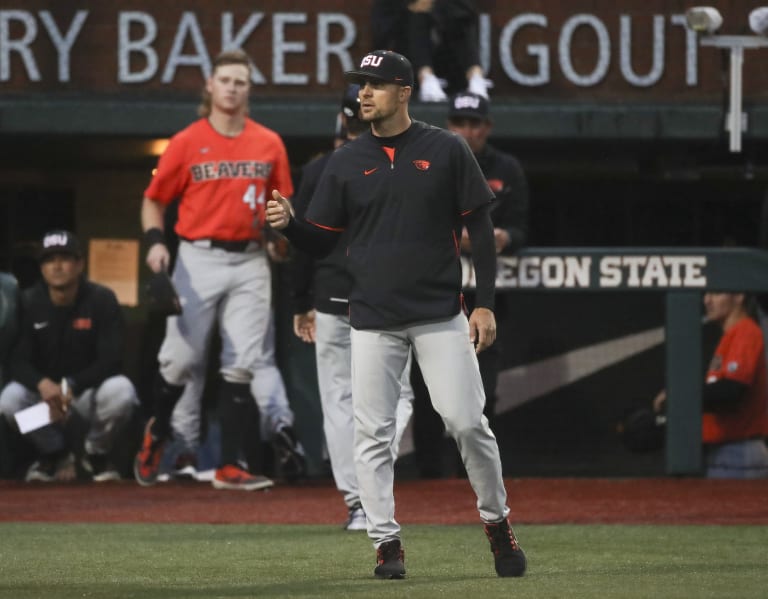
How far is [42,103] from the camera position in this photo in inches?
414

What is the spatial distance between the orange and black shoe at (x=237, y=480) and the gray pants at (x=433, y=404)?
3.39 meters

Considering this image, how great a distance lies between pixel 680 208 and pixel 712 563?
6.58m

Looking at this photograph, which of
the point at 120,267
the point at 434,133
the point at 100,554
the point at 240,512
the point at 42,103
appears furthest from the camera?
the point at 120,267

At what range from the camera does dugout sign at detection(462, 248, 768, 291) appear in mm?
9453

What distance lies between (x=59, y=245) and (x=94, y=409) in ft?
3.08

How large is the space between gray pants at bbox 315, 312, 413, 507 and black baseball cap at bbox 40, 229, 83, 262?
2660 mm

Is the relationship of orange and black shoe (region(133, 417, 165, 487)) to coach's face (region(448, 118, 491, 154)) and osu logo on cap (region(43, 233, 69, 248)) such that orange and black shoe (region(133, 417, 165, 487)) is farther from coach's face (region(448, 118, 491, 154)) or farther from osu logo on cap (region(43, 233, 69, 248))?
coach's face (region(448, 118, 491, 154))

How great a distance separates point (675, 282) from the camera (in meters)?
9.52

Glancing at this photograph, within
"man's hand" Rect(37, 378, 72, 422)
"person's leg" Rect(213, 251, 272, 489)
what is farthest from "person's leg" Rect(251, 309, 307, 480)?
"man's hand" Rect(37, 378, 72, 422)

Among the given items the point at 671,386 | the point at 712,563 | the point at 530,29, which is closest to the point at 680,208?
the point at 530,29

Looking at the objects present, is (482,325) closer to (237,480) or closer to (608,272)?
(237,480)

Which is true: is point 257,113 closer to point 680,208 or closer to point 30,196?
point 30,196

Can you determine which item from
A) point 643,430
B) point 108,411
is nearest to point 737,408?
point 643,430

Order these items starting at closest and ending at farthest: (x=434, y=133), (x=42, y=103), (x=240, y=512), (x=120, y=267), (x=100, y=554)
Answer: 1. (x=434, y=133)
2. (x=100, y=554)
3. (x=240, y=512)
4. (x=42, y=103)
5. (x=120, y=267)
